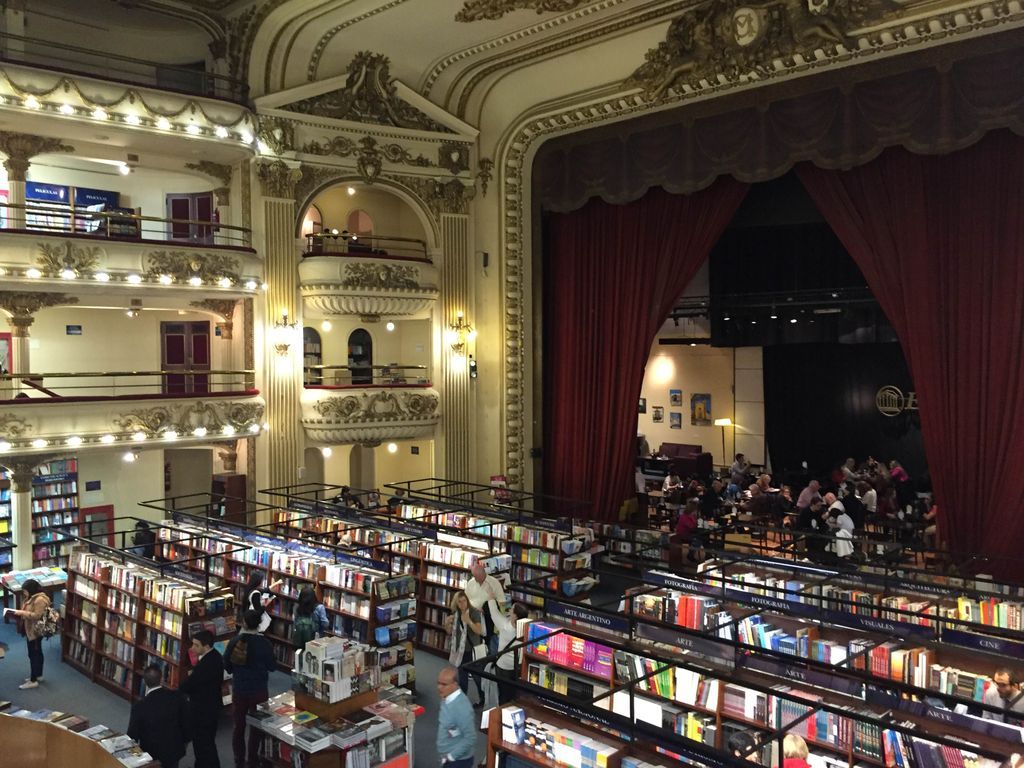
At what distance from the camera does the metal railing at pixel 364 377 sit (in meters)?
14.4

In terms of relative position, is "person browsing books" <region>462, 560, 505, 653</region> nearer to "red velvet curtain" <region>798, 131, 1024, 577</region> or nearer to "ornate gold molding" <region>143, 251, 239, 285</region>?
"red velvet curtain" <region>798, 131, 1024, 577</region>

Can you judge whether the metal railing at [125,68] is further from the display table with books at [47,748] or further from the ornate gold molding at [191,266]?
the display table with books at [47,748]

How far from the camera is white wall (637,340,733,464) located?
1938 centimetres

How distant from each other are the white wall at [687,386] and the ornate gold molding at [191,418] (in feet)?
30.5

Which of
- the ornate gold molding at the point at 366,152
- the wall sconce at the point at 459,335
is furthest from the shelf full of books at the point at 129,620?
the ornate gold molding at the point at 366,152

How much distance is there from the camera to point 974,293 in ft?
34.0

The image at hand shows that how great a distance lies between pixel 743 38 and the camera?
11055mm

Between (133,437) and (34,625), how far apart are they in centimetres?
389

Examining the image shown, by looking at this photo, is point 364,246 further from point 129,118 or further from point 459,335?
point 129,118

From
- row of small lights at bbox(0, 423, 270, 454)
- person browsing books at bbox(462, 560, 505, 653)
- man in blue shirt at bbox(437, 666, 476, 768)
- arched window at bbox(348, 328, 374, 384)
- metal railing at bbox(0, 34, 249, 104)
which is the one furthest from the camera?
arched window at bbox(348, 328, 374, 384)

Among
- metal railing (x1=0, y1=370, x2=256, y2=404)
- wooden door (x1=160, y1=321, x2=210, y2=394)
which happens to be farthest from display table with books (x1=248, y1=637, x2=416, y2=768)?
wooden door (x1=160, y1=321, x2=210, y2=394)

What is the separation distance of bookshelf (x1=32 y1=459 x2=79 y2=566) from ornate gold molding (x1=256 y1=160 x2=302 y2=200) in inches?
204

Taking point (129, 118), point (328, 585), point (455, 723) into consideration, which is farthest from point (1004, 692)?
point (129, 118)

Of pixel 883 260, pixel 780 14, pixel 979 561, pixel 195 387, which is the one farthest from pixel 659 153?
pixel 195 387
